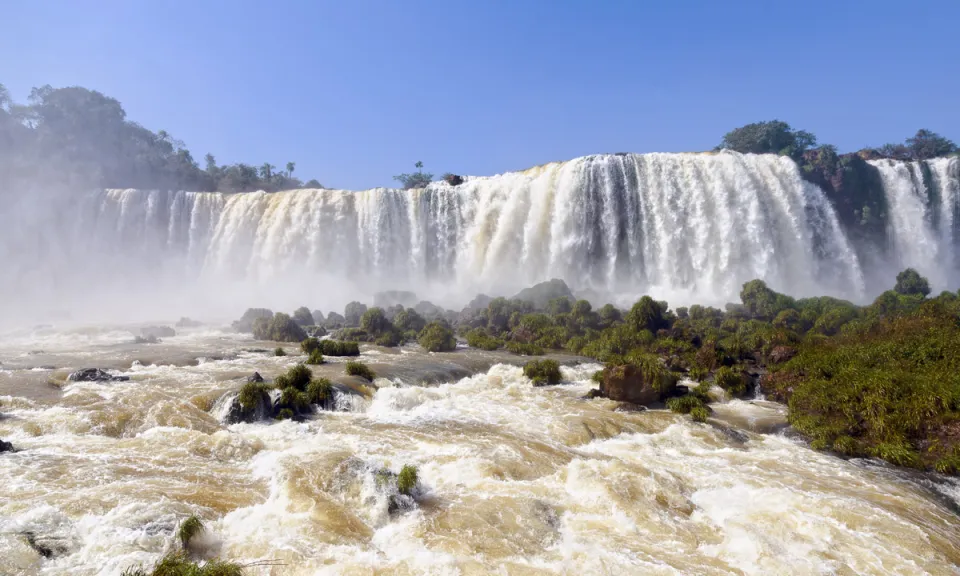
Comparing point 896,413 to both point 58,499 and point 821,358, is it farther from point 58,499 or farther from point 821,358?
point 58,499

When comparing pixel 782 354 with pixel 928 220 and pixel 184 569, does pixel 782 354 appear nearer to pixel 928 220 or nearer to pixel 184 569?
pixel 184 569

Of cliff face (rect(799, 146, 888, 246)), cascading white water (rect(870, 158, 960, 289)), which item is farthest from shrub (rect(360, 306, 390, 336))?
cascading white water (rect(870, 158, 960, 289))

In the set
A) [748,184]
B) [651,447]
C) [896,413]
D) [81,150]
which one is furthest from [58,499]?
[81,150]

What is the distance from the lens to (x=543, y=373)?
54.3ft

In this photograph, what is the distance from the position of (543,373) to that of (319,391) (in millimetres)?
7258

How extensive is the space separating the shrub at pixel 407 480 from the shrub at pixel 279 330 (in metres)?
19.7

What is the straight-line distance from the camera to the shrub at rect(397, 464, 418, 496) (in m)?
7.70

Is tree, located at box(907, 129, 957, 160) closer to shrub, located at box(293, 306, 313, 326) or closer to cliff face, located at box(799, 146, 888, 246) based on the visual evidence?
cliff face, located at box(799, 146, 888, 246)

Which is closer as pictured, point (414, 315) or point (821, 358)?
point (821, 358)

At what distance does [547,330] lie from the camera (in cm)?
2472

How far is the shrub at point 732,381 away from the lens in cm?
1488

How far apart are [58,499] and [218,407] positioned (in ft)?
17.0

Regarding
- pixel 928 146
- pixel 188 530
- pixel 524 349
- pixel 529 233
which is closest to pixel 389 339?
pixel 524 349

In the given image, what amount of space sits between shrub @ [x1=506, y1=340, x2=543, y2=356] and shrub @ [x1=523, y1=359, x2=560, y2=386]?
538 centimetres
